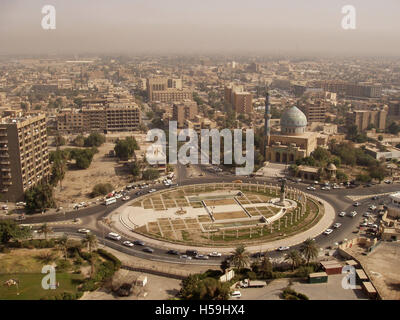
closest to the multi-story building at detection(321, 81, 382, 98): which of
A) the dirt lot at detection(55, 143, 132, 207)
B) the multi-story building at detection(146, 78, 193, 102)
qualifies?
the multi-story building at detection(146, 78, 193, 102)

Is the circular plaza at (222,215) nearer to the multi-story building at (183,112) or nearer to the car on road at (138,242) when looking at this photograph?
the car on road at (138,242)

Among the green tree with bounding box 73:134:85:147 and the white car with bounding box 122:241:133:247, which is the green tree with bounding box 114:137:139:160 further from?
the white car with bounding box 122:241:133:247

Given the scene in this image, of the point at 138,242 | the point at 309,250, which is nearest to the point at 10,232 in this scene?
the point at 138,242

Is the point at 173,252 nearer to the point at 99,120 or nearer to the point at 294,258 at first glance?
the point at 294,258

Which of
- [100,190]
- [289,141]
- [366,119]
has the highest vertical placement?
[366,119]

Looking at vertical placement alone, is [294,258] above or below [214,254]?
above

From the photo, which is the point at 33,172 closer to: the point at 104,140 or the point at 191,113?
the point at 104,140
